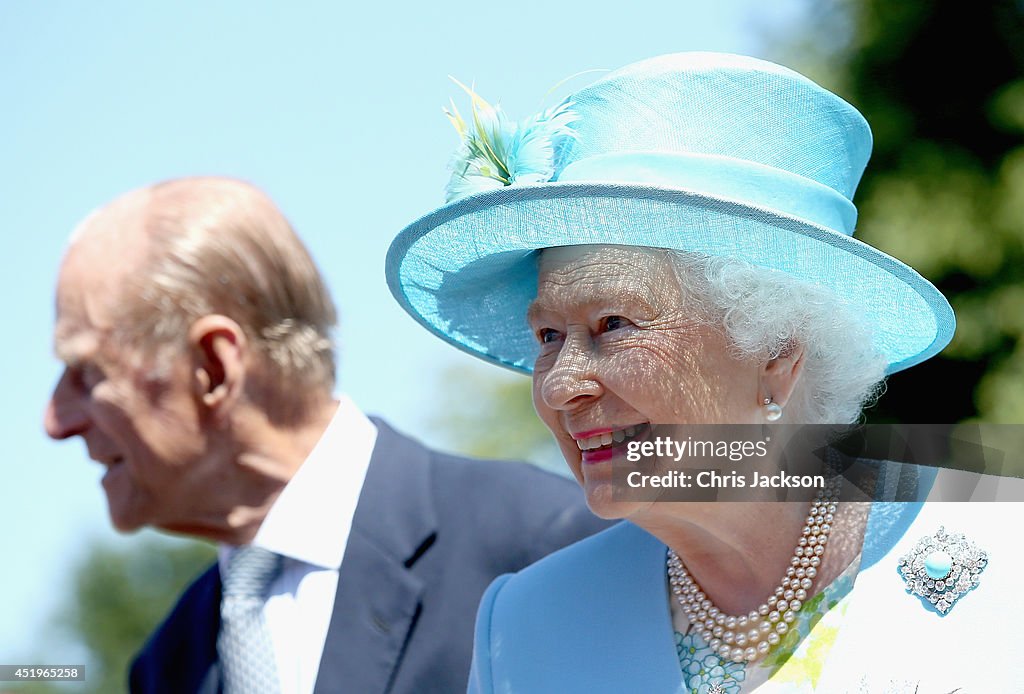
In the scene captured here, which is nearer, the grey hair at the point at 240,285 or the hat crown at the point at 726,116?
the hat crown at the point at 726,116

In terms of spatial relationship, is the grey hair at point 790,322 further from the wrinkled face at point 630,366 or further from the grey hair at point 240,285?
the grey hair at point 240,285

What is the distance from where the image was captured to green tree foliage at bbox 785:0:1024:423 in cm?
691

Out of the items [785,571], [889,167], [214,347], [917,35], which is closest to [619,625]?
[785,571]

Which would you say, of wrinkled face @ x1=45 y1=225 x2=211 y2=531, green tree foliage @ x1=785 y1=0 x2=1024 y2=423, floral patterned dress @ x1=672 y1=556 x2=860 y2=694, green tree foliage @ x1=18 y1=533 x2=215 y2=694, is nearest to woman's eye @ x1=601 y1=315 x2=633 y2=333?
floral patterned dress @ x1=672 y1=556 x2=860 y2=694

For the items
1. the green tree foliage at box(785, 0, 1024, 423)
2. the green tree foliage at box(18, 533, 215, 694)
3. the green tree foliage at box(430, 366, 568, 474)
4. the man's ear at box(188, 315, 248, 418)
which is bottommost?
the green tree foliage at box(18, 533, 215, 694)

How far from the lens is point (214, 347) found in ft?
9.55

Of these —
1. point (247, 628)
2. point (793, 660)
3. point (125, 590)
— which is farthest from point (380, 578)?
point (125, 590)

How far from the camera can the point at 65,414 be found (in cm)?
292

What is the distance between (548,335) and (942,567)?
0.93m

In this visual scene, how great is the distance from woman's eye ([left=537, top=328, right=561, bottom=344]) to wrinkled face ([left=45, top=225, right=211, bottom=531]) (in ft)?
2.95

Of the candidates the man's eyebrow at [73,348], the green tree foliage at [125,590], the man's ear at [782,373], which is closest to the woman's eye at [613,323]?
the man's ear at [782,373]

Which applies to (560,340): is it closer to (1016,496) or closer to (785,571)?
(785,571)

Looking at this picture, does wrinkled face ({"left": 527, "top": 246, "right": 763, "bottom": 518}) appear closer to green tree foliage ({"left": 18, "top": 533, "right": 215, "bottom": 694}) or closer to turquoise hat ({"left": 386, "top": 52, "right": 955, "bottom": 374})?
turquoise hat ({"left": 386, "top": 52, "right": 955, "bottom": 374})

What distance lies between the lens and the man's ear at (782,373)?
8.23ft
